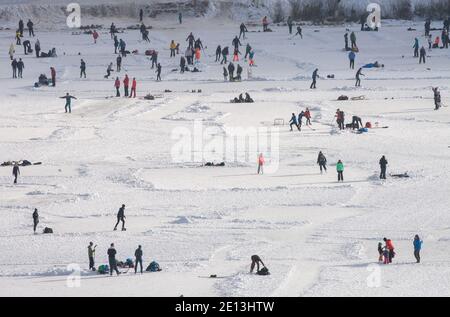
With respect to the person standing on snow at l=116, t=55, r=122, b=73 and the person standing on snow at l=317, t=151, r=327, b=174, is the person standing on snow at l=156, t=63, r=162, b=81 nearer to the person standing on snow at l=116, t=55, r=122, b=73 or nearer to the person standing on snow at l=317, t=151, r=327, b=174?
the person standing on snow at l=116, t=55, r=122, b=73

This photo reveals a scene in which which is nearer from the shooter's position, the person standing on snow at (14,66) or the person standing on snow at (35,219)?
the person standing on snow at (35,219)

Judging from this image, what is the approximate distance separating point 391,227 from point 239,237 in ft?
12.3

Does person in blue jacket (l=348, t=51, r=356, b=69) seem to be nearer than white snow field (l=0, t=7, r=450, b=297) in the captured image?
No

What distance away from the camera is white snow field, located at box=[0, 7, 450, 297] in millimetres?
30906

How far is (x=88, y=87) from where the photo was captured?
5888 cm

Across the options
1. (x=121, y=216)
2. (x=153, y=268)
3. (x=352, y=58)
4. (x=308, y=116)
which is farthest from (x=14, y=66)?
(x=153, y=268)

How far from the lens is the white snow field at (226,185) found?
101 ft

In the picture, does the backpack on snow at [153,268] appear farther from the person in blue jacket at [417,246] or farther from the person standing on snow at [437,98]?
the person standing on snow at [437,98]

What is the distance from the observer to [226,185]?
40.3 metres

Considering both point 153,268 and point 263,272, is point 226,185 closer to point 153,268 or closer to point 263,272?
point 153,268

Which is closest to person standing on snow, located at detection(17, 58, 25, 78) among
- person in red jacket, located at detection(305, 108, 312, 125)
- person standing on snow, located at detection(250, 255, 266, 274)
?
person in red jacket, located at detection(305, 108, 312, 125)

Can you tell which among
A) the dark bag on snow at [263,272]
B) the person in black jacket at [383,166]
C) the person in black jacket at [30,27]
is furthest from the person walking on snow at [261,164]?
the person in black jacket at [30,27]

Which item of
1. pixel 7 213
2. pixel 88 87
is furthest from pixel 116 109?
pixel 7 213

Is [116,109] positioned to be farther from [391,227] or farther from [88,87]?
[391,227]
